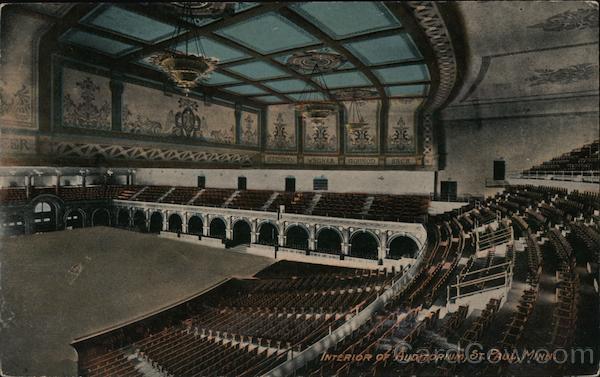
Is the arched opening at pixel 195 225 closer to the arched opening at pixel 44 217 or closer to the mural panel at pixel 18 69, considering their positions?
the arched opening at pixel 44 217

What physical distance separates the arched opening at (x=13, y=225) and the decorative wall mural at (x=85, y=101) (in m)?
11.1

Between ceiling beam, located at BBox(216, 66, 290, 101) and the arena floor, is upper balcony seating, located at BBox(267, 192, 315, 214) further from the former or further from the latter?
ceiling beam, located at BBox(216, 66, 290, 101)

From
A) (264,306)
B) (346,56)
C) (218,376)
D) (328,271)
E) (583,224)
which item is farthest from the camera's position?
(328,271)

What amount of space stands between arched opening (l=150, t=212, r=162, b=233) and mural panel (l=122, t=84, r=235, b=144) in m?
7.22

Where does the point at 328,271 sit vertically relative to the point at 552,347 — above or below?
below

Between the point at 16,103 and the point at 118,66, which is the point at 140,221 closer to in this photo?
the point at 118,66

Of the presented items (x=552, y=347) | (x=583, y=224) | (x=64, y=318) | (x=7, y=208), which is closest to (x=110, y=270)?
(x=64, y=318)

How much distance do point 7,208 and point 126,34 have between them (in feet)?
42.3

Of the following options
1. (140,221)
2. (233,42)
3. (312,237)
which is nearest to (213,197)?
(140,221)

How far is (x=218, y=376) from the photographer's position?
497cm

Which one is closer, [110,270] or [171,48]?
[171,48]

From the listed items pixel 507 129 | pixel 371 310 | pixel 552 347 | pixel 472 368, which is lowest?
pixel 371 310

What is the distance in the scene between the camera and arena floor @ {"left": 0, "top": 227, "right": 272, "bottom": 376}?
6.03m

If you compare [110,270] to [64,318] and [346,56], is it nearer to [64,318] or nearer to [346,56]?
[64,318]
